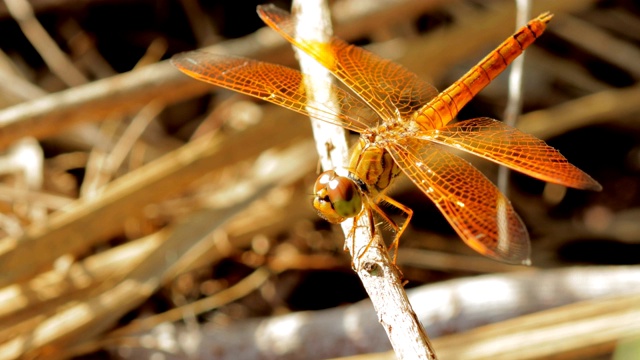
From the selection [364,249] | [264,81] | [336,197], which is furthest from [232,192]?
[364,249]

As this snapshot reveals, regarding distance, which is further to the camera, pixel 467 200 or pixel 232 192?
pixel 232 192

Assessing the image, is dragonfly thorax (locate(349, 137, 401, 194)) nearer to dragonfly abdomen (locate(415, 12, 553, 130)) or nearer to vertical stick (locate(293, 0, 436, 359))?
vertical stick (locate(293, 0, 436, 359))

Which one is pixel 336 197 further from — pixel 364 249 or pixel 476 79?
pixel 476 79

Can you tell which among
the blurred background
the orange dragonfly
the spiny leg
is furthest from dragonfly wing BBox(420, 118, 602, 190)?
the spiny leg

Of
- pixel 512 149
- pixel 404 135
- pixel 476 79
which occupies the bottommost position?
pixel 512 149

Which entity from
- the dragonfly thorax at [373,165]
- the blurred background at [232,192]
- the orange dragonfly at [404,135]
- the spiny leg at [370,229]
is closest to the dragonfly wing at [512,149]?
the orange dragonfly at [404,135]
